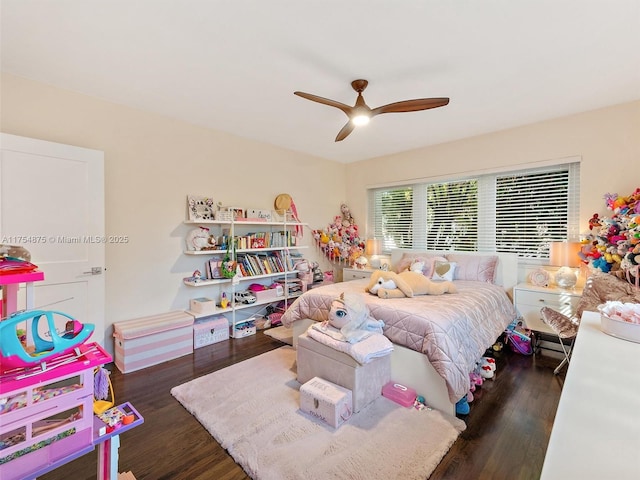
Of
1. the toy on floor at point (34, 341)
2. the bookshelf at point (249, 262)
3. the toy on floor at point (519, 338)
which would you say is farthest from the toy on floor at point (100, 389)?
the toy on floor at point (519, 338)

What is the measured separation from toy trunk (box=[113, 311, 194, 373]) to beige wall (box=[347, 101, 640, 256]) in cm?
374

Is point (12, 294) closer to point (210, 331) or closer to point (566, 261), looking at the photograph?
point (210, 331)

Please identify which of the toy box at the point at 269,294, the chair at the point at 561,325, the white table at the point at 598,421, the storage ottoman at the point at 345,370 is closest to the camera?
the white table at the point at 598,421

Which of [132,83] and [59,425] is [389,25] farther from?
[59,425]

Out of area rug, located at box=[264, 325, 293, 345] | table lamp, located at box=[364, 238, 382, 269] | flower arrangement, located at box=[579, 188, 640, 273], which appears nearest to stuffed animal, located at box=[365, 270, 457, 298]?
area rug, located at box=[264, 325, 293, 345]

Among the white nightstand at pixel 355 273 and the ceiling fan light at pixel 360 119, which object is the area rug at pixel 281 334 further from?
the ceiling fan light at pixel 360 119

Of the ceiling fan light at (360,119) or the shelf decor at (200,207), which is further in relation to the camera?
the shelf decor at (200,207)

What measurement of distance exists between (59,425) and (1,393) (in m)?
0.22

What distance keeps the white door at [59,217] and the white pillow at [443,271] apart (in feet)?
11.3

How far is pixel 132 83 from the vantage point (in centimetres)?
252

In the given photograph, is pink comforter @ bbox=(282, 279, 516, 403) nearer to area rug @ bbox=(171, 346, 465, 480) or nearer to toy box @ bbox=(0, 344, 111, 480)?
area rug @ bbox=(171, 346, 465, 480)

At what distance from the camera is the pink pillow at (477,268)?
3459 millimetres

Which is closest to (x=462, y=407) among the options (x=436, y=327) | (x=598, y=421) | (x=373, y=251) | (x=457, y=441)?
(x=457, y=441)

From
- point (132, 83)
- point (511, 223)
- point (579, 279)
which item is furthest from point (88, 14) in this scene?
point (579, 279)
